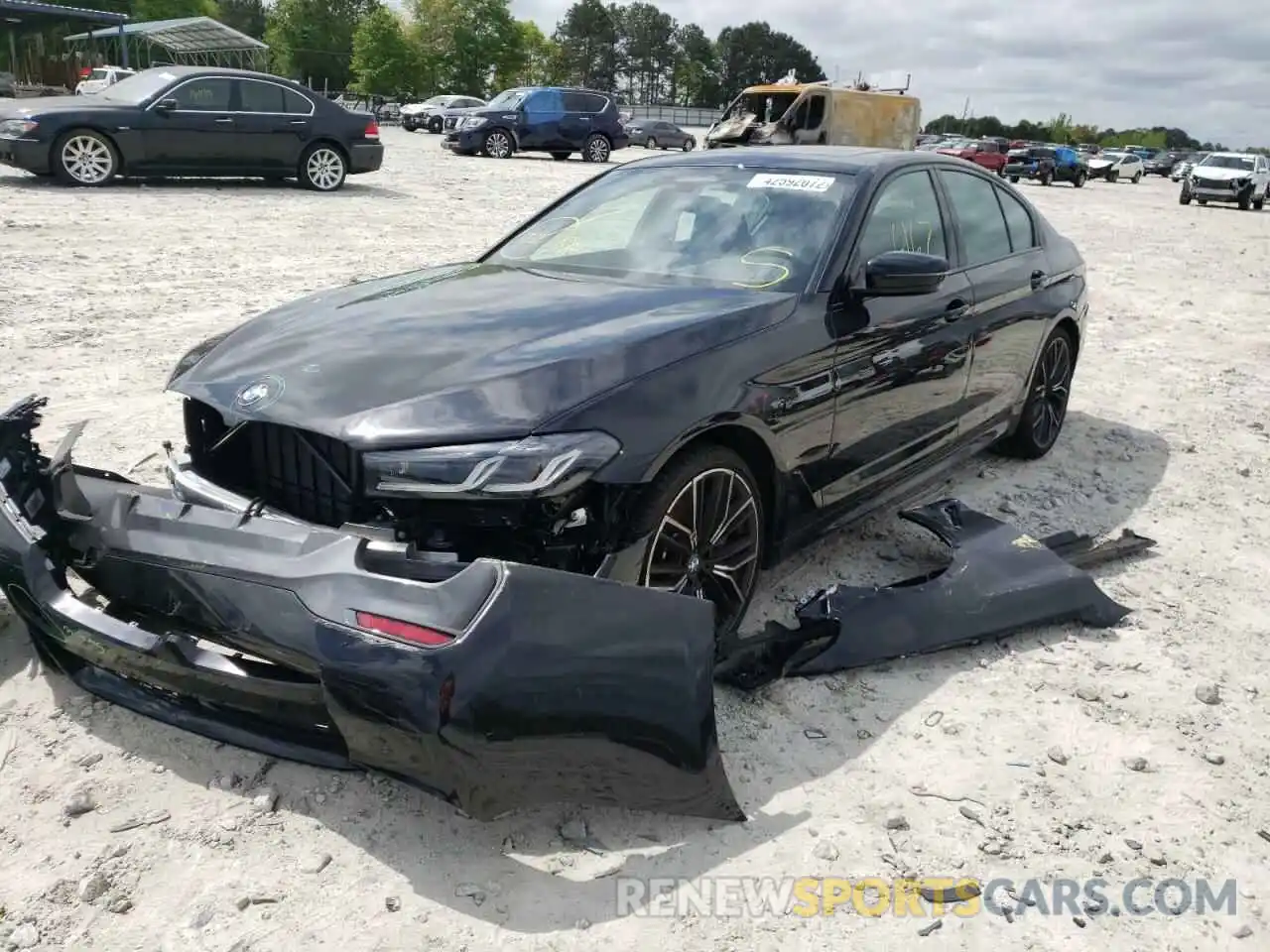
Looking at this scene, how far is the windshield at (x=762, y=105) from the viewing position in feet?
73.3

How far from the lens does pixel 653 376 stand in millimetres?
2785

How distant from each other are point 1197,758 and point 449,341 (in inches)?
100

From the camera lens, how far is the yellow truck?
21.5 metres

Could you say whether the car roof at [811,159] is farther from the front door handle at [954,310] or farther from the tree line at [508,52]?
the tree line at [508,52]

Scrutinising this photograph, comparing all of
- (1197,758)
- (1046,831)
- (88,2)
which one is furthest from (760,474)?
(88,2)

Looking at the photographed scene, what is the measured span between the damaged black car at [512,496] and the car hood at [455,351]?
11 mm

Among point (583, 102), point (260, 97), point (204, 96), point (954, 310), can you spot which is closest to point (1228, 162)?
point (583, 102)

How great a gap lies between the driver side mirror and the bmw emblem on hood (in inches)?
79.4

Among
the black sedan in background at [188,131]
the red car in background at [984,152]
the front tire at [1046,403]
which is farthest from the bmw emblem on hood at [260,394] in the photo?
the red car in background at [984,152]

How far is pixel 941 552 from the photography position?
169 inches

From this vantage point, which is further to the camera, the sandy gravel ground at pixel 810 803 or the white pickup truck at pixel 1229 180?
the white pickup truck at pixel 1229 180

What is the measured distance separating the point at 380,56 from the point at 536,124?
170 ft

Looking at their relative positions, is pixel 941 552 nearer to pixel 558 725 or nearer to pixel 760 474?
pixel 760 474

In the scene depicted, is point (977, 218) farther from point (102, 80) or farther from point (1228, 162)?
point (1228, 162)
